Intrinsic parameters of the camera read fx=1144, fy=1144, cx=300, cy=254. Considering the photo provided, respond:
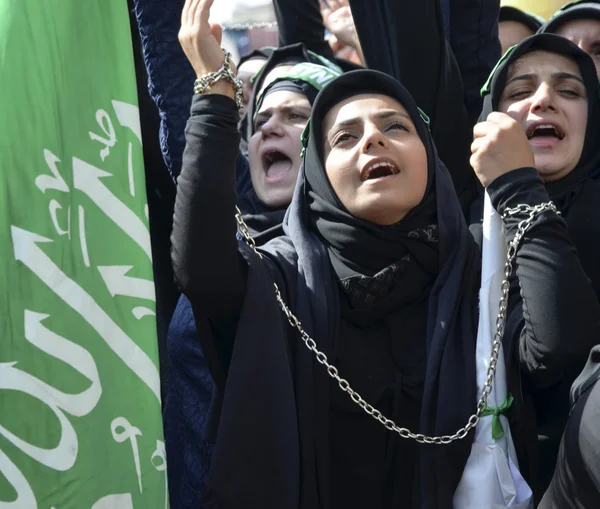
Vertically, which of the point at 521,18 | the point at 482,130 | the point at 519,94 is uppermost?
the point at 521,18

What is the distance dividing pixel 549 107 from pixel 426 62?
1.31 ft

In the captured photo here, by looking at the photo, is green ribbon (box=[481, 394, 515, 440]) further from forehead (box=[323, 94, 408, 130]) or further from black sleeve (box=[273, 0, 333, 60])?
black sleeve (box=[273, 0, 333, 60])

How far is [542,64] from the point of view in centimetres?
321

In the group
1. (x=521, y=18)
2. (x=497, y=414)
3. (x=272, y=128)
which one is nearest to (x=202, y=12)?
(x=272, y=128)

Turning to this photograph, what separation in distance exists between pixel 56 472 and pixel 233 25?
4885mm

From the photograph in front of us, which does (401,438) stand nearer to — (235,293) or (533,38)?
(235,293)

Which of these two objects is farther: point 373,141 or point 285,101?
point 285,101

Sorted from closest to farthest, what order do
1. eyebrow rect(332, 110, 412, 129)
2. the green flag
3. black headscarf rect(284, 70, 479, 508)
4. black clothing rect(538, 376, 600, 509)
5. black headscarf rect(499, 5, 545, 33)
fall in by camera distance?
1. black clothing rect(538, 376, 600, 509)
2. the green flag
3. black headscarf rect(284, 70, 479, 508)
4. eyebrow rect(332, 110, 412, 129)
5. black headscarf rect(499, 5, 545, 33)

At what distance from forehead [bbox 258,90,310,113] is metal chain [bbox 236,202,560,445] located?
951 mm

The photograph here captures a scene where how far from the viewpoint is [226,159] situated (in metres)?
2.54

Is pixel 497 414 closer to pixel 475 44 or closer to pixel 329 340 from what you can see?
pixel 329 340

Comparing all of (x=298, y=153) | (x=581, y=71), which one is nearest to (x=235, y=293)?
(x=298, y=153)

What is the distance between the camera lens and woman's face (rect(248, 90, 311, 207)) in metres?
3.46

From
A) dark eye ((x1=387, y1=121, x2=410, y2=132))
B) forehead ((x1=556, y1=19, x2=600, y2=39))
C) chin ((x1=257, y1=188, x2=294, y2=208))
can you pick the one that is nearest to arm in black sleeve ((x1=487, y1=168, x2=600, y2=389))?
dark eye ((x1=387, y1=121, x2=410, y2=132))
